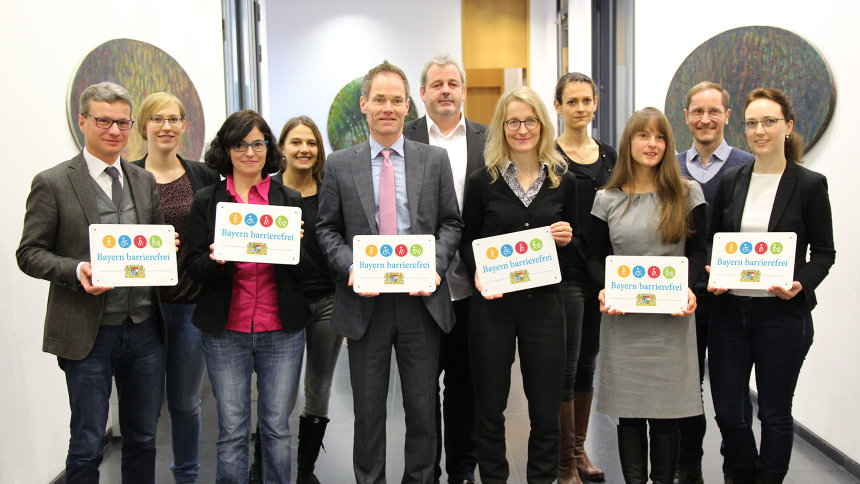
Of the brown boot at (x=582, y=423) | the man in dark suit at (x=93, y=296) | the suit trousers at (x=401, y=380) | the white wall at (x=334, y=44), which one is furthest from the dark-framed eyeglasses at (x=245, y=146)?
the white wall at (x=334, y=44)

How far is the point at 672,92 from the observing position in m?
4.77

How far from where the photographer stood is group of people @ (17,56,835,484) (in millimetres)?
2398

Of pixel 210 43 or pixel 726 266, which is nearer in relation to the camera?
pixel 726 266

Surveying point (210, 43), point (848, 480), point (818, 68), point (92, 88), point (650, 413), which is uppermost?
point (210, 43)

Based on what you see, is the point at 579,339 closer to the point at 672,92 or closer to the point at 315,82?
the point at 672,92

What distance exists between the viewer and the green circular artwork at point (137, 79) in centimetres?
332

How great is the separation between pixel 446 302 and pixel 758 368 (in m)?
1.22

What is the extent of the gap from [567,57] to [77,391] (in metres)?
6.96

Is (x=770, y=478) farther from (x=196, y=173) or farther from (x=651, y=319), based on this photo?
(x=196, y=173)

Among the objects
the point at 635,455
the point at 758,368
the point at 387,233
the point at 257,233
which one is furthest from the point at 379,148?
the point at 758,368

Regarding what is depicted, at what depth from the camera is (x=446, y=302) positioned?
2.53 meters

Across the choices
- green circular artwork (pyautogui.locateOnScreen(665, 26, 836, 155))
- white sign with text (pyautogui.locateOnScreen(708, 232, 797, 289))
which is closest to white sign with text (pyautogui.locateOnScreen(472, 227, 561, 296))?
white sign with text (pyautogui.locateOnScreen(708, 232, 797, 289))

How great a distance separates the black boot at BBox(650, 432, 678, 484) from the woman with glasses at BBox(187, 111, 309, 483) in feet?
4.59

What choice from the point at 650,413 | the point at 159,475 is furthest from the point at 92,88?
the point at 650,413
